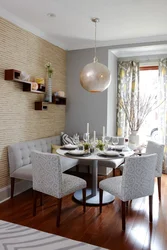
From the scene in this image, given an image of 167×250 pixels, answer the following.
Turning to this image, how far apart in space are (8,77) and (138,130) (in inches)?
117

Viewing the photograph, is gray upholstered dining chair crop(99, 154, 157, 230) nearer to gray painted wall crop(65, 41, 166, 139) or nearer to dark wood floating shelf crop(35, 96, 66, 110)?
dark wood floating shelf crop(35, 96, 66, 110)

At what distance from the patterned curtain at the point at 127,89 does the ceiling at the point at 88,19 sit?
2.39 feet

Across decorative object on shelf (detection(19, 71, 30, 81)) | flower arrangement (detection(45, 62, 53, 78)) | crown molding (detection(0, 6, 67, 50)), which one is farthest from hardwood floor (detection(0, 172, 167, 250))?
crown molding (detection(0, 6, 67, 50))

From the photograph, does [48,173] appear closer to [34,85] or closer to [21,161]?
[21,161]

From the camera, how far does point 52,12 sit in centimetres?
322

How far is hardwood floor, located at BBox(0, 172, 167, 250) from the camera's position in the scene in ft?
7.54

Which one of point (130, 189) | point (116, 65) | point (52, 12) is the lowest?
point (130, 189)

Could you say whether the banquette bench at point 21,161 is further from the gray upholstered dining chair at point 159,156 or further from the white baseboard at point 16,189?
the gray upholstered dining chair at point 159,156

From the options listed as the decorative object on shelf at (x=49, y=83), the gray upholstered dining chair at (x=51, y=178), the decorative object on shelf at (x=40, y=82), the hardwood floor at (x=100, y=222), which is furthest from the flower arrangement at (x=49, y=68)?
the hardwood floor at (x=100, y=222)

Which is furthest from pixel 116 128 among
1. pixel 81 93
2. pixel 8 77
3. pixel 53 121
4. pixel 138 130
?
pixel 8 77

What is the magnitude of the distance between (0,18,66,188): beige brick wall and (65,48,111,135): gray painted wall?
0.39 metres

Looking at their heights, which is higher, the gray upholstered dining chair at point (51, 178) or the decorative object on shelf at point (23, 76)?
the decorative object on shelf at point (23, 76)

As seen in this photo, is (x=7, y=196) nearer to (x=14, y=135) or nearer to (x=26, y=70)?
(x=14, y=135)

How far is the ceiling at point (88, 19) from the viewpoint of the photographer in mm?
2969
